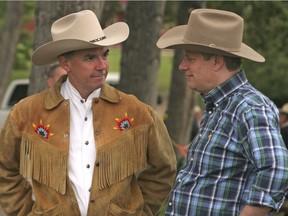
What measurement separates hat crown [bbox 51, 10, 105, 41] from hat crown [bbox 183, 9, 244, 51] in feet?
1.93

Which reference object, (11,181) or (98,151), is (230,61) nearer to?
(98,151)

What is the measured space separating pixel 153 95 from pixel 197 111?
22.0 ft

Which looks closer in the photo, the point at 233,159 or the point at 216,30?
the point at 233,159

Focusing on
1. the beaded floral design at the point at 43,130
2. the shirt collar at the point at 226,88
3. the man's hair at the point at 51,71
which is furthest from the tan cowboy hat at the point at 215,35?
the man's hair at the point at 51,71

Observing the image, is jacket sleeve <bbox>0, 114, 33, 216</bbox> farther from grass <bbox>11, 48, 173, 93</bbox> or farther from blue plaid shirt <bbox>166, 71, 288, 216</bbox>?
grass <bbox>11, 48, 173, 93</bbox>

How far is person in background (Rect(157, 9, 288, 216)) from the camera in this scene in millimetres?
3600

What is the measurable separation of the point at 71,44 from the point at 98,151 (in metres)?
0.59

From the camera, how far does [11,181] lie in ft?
15.0

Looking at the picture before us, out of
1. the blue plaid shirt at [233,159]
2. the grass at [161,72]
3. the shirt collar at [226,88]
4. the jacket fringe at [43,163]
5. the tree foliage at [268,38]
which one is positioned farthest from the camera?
the grass at [161,72]

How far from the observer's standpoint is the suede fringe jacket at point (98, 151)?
4.29 meters

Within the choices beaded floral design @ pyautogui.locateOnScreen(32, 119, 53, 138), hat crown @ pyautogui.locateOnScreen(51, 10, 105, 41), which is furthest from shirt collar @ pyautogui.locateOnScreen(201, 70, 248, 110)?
beaded floral design @ pyautogui.locateOnScreen(32, 119, 53, 138)

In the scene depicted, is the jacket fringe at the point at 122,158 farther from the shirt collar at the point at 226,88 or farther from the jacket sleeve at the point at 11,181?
the shirt collar at the point at 226,88

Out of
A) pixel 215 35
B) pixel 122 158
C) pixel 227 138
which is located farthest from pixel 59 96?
pixel 227 138

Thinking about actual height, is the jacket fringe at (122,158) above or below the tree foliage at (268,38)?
above
